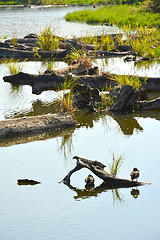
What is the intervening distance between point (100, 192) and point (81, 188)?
0.29 metres

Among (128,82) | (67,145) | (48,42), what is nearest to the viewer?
(67,145)

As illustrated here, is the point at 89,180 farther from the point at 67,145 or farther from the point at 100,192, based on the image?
the point at 67,145

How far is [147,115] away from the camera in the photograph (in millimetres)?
11406

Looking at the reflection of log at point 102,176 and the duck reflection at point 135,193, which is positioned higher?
the reflection of log at point 102,176

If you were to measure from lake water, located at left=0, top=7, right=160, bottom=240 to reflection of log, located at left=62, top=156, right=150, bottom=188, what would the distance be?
108 millimetres

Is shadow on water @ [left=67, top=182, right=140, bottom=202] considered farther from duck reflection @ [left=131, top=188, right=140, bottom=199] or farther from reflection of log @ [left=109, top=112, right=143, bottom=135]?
reflection of log @ [left=109, top=112, right=143, bottom=135]

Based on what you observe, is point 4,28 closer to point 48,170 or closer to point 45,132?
point 45,132

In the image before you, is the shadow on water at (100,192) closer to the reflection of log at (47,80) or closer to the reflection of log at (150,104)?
the reflection of log at (150,104)

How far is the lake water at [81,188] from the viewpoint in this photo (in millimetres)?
5773

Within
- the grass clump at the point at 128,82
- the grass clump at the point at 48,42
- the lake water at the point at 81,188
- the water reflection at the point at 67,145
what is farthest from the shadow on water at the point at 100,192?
the grass clump at the point at 48,42

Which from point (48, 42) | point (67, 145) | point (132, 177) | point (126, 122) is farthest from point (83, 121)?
point (48, 42)

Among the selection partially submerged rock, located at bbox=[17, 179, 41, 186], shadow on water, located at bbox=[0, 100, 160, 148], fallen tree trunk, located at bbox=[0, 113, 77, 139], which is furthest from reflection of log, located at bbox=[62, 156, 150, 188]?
fallen tree trunk, located at bbox=[0, 113, 77, 139]

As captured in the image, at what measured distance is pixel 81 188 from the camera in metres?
7.07

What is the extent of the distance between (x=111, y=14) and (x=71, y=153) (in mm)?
30534
